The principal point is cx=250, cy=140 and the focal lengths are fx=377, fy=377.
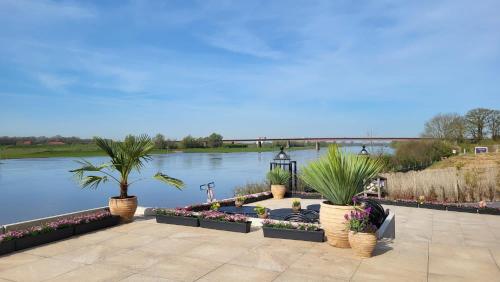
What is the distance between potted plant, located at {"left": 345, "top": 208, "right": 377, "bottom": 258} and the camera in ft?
17.4

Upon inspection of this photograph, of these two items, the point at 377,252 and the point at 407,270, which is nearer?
the point at 407,270

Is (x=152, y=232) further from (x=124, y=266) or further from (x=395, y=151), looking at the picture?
(x=395, y=151)

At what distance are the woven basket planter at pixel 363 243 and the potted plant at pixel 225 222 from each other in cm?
233

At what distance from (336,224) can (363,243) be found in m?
0.66

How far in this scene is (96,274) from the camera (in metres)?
4.80

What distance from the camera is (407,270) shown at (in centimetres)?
483

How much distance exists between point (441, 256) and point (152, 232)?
4.98 metres

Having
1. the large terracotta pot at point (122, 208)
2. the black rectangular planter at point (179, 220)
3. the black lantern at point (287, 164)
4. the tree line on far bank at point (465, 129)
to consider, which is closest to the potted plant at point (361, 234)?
the black rectangular planter at point (179, 220)

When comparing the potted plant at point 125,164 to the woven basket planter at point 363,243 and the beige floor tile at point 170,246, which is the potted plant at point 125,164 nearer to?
the beige floor tile at point 170,246

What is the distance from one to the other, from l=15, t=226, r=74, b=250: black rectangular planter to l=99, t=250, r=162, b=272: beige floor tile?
1585 mm

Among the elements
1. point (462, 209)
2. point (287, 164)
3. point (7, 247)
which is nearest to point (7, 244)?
point (7, 247)

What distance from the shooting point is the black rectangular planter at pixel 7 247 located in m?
5.74

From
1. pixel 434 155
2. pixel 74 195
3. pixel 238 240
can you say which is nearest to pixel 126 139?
pixel 238 240

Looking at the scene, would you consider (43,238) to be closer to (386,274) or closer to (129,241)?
(129,241)
